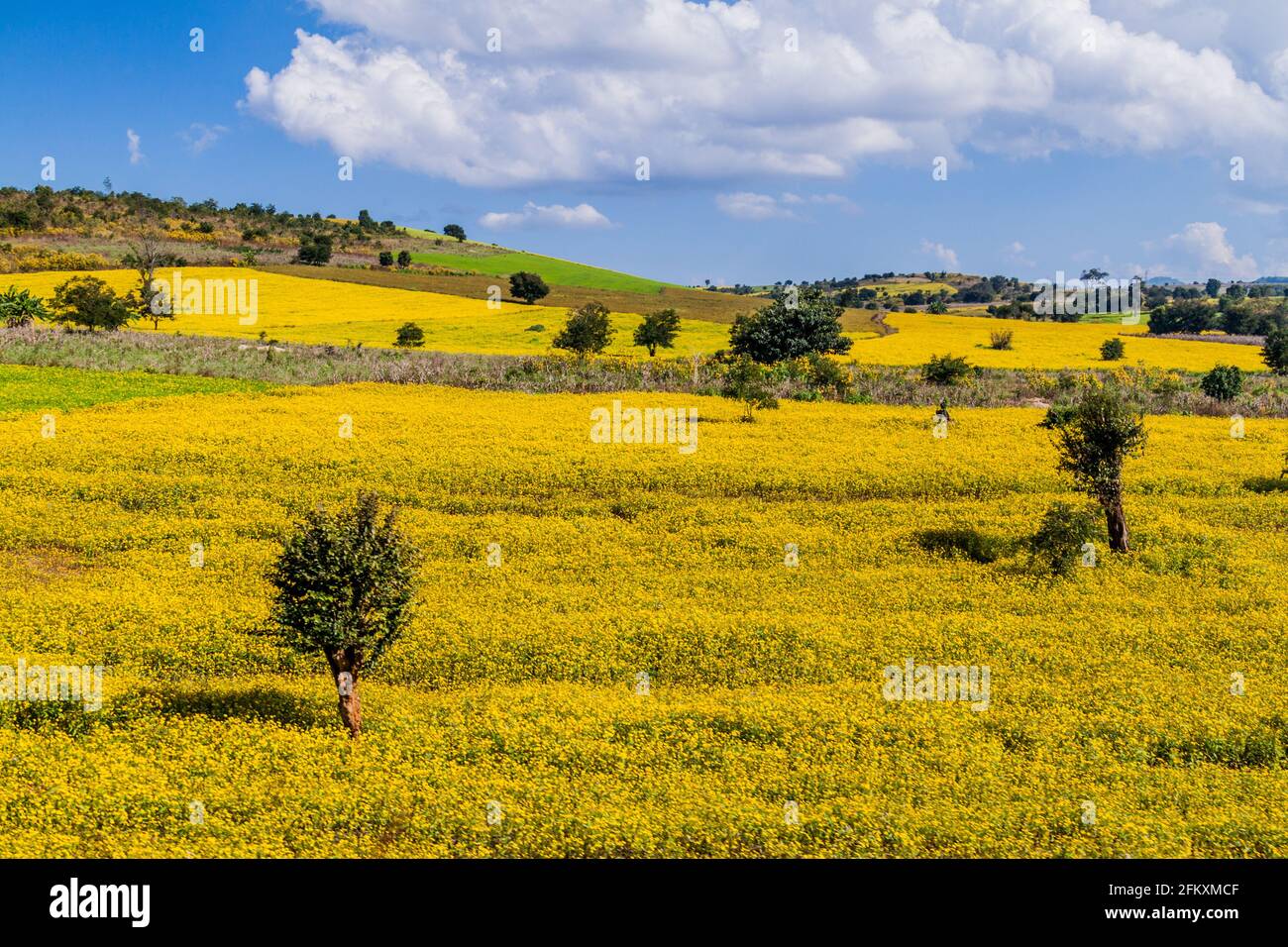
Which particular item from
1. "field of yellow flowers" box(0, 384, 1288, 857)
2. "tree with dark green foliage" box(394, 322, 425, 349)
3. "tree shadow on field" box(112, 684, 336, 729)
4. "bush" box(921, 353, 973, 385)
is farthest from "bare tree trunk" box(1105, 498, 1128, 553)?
"tree with dark green foliage" box(394, 322, 425, 349)

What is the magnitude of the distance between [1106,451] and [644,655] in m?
17.6

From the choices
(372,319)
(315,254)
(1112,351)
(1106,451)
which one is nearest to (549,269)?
(315,254)

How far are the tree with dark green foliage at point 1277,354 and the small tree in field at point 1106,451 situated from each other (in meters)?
49.7

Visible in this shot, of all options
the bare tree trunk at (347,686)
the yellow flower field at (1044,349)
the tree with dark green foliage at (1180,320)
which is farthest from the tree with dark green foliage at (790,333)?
the tree with dark green foliage at (1180,320)

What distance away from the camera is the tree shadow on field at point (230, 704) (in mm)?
18484

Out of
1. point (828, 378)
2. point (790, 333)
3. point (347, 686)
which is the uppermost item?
point (790, 333)

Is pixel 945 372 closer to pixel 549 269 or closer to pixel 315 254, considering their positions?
pixel 315 254

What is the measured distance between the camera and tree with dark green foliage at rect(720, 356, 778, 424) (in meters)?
47.4

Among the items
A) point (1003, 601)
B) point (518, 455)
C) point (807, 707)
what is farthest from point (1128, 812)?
point (518, 455)

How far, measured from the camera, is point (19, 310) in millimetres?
75062

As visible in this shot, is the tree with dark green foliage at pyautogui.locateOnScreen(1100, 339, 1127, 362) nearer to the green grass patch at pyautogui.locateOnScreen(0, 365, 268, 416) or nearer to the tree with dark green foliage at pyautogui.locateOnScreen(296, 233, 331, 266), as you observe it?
the green grass patch at pyautogui.locateOnScreen(0, 365, 268, 416)

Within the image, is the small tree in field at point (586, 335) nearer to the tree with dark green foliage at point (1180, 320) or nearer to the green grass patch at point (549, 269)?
the green grass patch at point (549, 269)

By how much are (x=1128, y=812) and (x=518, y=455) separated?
26760mm

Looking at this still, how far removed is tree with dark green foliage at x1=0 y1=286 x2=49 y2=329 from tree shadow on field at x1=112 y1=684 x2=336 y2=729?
66540 millimetres
